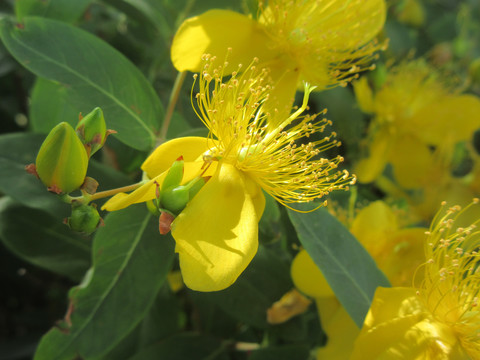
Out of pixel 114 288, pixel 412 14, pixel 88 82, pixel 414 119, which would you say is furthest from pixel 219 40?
pixel 412 14

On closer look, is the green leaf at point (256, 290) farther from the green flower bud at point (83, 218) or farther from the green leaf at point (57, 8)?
the green leaf at point (57, 8)

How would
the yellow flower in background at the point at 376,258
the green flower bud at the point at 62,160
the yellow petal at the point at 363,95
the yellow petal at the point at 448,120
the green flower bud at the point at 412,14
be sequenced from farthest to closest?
the green flower bud at the point at 412,14 → the yellow petal at the point at 448,120 → the yellow petal at the point at 363,95 → the yellow flower in background at the point at 376,258 → the green flower bud at the point at 62,160

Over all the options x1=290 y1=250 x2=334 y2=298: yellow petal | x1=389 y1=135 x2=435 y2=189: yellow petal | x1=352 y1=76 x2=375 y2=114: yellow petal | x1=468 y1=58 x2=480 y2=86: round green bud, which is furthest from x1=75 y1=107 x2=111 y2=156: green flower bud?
x1=468 y1=58 x2=480 y2=86: round green bud

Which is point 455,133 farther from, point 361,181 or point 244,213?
point 244,213

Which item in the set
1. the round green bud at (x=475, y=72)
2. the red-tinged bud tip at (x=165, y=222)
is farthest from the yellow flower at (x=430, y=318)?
the round green bud at (x=475, y=72)

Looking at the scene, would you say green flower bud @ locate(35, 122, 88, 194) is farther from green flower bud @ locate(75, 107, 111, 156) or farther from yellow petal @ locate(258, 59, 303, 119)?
yellow petal @ locate(258, 59, 303, 119)

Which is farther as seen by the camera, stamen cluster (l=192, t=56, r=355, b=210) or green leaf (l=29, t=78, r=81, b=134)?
green leaf (l=29, t=78, r=81, b=134)

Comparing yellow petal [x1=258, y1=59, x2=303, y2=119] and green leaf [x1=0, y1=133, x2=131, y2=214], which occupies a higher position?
yellow petal [x1=258, y1=59, x2=303, y2=119]
